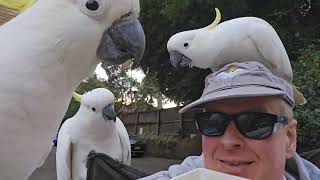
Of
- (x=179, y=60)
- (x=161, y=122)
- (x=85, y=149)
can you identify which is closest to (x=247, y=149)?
(x=179, y=60)

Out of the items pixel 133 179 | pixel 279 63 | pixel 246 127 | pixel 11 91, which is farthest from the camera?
pixel 279 63

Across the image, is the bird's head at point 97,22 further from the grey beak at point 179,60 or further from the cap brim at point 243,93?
the grey beak at point 179,60

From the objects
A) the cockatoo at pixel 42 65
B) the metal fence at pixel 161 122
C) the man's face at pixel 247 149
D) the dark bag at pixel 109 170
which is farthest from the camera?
the metal fence at pixel 161 122

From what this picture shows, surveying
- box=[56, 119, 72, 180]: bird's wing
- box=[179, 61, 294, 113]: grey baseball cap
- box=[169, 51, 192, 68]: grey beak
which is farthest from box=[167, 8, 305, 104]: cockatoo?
box=[56, 119, 72, 180]: bird's wing

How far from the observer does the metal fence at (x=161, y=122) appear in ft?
29.8

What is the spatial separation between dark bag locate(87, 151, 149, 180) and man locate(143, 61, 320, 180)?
0.58 m

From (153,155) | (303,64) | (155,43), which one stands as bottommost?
(153,155)

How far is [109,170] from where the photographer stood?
157 centimetres

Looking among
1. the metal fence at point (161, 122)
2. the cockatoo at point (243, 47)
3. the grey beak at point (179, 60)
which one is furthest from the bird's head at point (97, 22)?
the metal fence at point (161, 122)

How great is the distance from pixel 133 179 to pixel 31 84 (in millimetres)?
464

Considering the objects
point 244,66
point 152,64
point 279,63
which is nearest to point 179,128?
point 152,64

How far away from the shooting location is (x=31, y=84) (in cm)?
108

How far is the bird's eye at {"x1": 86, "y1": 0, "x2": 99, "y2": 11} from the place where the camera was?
1146 mm

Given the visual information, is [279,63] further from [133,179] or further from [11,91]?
[11,91]
